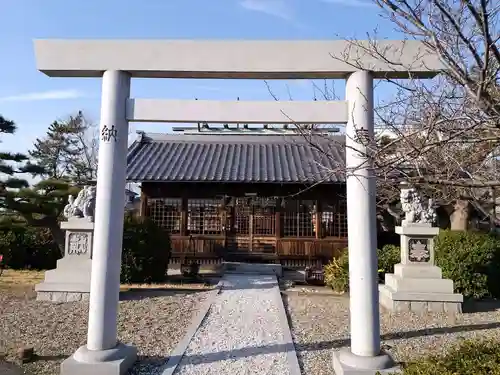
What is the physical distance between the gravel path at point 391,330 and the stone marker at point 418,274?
312 mm

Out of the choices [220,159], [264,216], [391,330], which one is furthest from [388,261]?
[220,159]

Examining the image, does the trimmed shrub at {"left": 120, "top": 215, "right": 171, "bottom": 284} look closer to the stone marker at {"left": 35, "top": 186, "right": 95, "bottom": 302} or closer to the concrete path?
the stone marker at {"left": 35, "top": 186, "right": 95, "bottom": 302}

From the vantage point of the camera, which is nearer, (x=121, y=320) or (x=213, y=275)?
(x=121, y=320)

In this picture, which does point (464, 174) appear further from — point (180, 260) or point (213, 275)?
point (180, 260)

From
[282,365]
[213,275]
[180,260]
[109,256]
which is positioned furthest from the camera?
[180,260]

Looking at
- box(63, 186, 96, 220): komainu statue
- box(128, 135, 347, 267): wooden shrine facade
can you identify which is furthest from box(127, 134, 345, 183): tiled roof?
box(63, 186, 96, 220): komainu statue

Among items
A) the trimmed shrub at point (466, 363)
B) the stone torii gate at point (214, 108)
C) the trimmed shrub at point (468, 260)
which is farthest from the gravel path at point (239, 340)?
A: the trimmed shrub at point (468, 260)

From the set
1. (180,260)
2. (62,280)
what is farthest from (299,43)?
(180,260)

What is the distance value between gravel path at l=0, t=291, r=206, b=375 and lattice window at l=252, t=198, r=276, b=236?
5.69 meters

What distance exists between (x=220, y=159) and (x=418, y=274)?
9961 millimetres

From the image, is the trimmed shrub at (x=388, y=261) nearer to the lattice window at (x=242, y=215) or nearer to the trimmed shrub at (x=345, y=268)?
the trimmed shrub at (x=345, y=268)

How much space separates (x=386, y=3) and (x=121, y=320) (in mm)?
6519

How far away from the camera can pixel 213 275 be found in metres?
13.1

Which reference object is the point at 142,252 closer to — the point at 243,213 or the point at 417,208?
the point at 243,213
